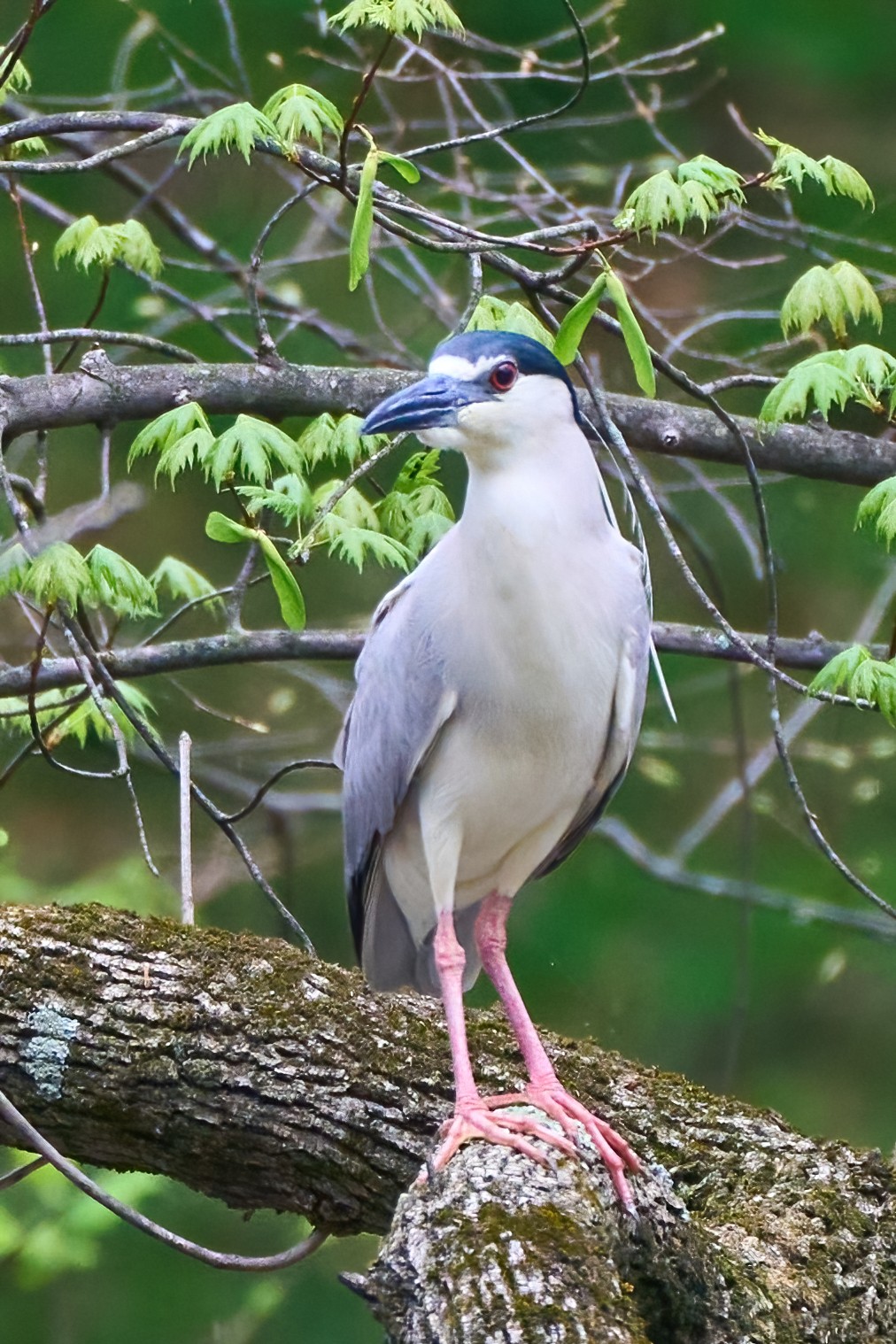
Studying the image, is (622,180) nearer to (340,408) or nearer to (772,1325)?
(340,408)

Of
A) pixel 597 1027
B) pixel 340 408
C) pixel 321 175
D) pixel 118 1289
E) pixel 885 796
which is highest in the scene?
pixel 321 175

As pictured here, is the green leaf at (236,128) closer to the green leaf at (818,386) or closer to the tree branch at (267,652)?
the green leaf at (818,386)

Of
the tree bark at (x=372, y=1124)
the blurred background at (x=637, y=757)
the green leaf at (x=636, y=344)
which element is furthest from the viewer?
the blurred background at (x=637, y=757)

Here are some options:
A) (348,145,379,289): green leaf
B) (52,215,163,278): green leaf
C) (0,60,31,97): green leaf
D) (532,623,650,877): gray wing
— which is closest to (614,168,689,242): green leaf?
(348,145,379,289): green leaf

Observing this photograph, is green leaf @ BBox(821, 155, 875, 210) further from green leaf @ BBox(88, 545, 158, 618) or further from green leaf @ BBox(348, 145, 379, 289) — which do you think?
green leaf @ BBox(88, 545, 158, 618)

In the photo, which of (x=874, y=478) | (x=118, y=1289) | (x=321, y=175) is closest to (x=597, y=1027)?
(x=118, y=1289)

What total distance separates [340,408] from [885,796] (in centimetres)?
372

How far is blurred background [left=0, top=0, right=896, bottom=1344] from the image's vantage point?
522 cm

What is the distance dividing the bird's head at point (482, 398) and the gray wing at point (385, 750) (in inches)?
13.7

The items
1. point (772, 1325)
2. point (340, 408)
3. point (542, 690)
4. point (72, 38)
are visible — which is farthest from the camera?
point (72, 38)

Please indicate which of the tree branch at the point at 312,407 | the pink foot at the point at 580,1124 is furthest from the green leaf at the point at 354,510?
the pink foot at the point at 580,1124

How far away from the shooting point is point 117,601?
8.71 ft

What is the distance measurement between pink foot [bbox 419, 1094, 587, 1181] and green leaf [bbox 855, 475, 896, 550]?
3.37ft

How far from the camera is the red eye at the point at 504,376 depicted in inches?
84.0
